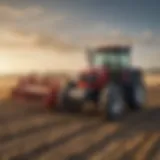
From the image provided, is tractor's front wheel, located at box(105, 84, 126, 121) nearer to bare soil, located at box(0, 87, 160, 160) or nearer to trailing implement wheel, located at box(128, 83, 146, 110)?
bare soil, located at box(0, 87, 160, 160)

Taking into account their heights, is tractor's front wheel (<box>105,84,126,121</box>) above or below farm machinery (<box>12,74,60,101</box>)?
below

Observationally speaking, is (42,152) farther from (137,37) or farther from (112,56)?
(137,37)

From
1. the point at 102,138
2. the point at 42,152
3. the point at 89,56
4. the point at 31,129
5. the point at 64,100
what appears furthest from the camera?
the point at 89,56

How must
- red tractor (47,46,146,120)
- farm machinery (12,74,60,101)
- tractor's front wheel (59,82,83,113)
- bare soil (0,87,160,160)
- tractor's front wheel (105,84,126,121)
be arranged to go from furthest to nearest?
farm machinery (12,74,60,101) < tractor's front wheel (59,82,83,113) < red tractor (47,46,146,120) < tractor's front wheel (105,84,126,121) < bare soil (0,87,160,160)

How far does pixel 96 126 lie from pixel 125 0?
1417 mm

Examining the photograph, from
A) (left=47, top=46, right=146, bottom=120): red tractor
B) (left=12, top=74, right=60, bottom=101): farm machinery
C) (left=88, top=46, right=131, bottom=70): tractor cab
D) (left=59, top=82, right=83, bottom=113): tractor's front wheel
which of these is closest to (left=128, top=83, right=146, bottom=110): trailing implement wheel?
(left=47, top=46, right=146, bottom=120): red tractor

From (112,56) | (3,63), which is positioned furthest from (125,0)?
(3,63)

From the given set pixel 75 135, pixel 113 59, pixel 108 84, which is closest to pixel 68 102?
pixel 108 84

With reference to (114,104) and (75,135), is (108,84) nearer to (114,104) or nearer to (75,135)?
(114,104)

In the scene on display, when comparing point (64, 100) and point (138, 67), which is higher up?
point (138, 67)

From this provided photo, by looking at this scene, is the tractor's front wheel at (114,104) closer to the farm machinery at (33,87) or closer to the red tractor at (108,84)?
the red tractor at (108,84)

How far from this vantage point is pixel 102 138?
2.42 meters

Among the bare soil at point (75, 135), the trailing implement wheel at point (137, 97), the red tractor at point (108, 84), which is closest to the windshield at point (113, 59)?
the red tractor at point (108, 84)

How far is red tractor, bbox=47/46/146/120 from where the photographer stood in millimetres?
3047
